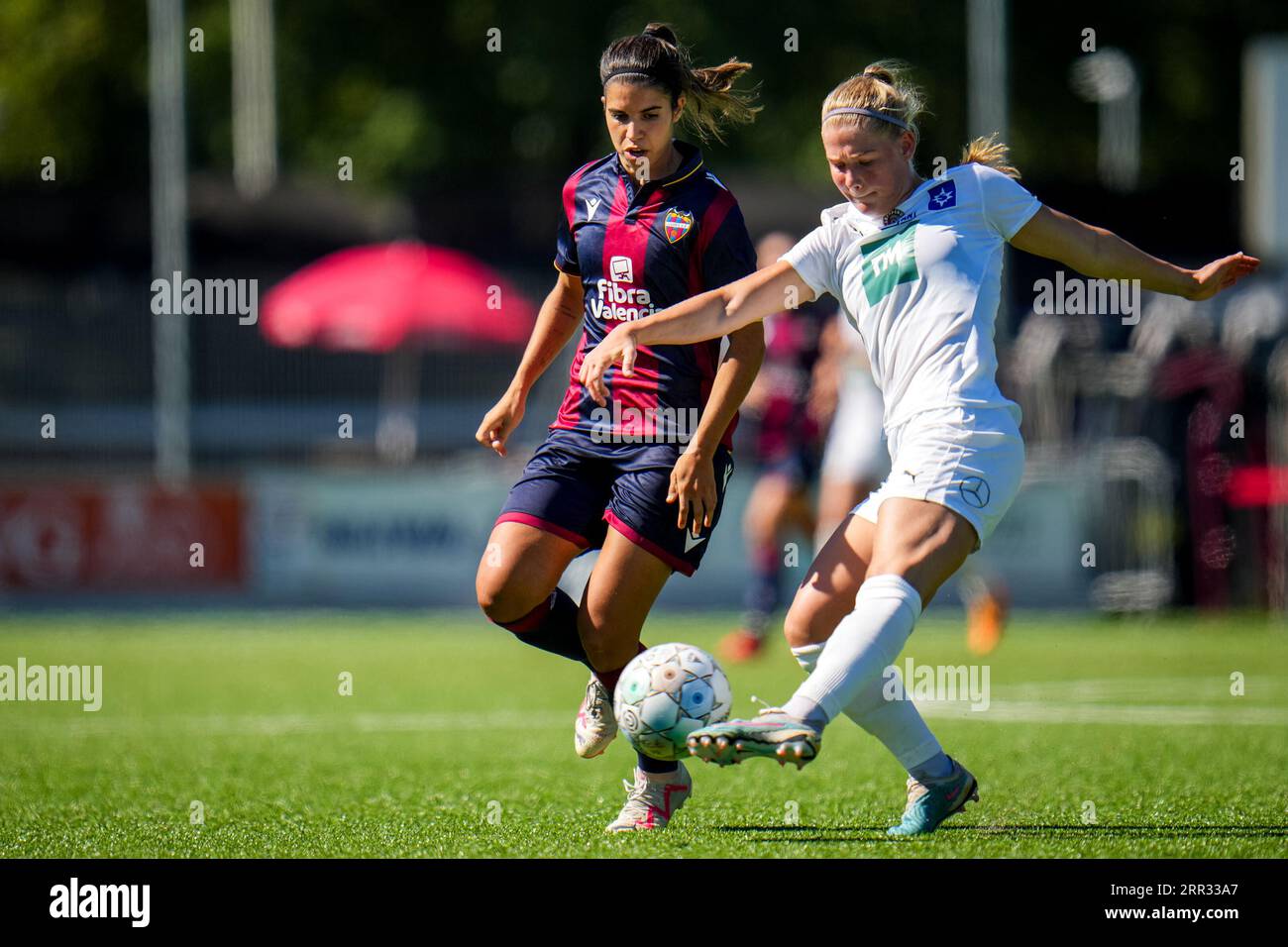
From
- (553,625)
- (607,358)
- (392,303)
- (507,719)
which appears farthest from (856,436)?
(392,303)

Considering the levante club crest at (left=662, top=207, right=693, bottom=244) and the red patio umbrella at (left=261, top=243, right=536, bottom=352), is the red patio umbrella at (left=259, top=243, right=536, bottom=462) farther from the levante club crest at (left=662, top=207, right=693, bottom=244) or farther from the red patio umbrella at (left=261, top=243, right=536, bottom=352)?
the levante club crest at (left=662, top=207, right=693, bottom=244)

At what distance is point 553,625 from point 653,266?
123 cm

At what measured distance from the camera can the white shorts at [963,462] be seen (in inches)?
205

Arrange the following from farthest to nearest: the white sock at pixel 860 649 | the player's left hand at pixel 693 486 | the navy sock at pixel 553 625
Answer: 1. the navy sock at pixel 553 625
2. the player's left hand at pixel 693 486
3. the white sock at pixel 860 649

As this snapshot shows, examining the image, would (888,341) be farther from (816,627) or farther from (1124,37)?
(1124,37)

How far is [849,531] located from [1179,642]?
28.1 ft

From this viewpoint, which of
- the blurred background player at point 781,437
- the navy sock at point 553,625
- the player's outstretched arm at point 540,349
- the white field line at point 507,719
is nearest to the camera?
the navy sock at point 553,625

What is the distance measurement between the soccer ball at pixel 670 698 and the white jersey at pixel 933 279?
36.6 inches

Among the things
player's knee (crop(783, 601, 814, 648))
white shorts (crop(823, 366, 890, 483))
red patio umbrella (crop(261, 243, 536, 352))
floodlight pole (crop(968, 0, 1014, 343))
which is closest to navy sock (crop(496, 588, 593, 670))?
player's knee (crop(783, 601, 814, 648))

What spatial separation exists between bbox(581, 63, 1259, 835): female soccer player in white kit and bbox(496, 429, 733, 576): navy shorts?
1.68 feet

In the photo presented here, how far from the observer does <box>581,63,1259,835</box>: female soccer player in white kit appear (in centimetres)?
519

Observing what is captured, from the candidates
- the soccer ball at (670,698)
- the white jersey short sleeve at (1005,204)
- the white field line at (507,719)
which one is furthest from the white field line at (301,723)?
the white jersey short sleeve at (1005,204)

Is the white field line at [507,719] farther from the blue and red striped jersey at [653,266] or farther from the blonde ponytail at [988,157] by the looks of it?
the blonde ponytail at [988,157]

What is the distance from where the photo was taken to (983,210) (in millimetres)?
5387
